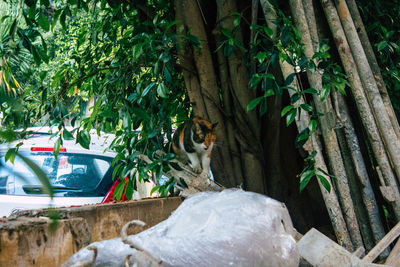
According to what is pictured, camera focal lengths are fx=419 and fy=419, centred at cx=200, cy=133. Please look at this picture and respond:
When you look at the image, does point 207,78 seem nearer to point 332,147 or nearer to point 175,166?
point 175,166

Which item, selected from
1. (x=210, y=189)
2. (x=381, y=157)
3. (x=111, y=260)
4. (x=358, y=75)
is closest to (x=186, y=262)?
(x=111, y=260)

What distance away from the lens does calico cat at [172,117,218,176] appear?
126 inches

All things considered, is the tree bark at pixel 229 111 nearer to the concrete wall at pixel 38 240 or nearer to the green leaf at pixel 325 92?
the green leaf at pixel 325 92

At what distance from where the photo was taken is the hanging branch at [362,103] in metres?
2.31

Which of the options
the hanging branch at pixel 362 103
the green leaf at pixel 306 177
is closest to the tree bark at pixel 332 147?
the hanging branch at pixel 362 103

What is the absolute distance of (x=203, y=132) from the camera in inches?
129

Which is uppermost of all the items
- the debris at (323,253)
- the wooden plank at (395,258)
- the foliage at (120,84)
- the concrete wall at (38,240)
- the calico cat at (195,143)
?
the foliage at (120,84)

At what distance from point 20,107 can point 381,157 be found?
227cm

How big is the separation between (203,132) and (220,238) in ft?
6.72

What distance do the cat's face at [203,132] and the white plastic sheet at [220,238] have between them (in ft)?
4.44

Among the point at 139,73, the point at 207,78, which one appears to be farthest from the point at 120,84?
the point at 207,78

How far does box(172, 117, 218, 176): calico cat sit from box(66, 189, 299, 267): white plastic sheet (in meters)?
1.55

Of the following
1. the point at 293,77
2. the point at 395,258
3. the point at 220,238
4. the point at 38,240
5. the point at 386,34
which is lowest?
the point at 395,258

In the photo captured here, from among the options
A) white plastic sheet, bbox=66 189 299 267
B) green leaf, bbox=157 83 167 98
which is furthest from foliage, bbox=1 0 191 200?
white plastic sheet, bbox=66 189 299 267
